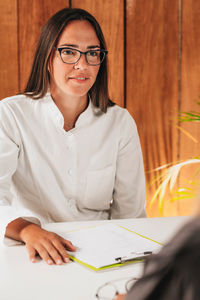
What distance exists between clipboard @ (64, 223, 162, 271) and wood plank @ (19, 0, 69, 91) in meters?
1.69

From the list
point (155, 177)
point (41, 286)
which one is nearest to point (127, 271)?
point (41, 286)

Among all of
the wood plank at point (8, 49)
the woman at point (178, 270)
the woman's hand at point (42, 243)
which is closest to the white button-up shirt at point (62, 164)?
the woman's hand at point (42, 243)

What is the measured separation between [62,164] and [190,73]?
1554 millimetres

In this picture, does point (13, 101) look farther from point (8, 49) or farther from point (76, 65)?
point (8, 49)

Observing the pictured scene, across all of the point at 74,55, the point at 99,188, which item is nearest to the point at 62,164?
the point at 99,188

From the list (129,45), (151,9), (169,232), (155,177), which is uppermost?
(151,9)

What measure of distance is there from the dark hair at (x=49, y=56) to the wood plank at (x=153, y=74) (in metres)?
0.97

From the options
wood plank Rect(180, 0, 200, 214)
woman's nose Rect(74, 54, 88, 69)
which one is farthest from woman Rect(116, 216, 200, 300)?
wood plank Rect(180, 0, 200, 214)

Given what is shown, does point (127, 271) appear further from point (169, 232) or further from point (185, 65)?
point (185, 65)

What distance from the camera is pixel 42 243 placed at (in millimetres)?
1192

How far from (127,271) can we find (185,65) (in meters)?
2.13

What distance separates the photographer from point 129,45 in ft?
9.33

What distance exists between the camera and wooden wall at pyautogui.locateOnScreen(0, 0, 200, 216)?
2.69 metres

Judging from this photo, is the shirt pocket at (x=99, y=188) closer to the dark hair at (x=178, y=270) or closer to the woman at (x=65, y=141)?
the woman at (x=65, y=141)
